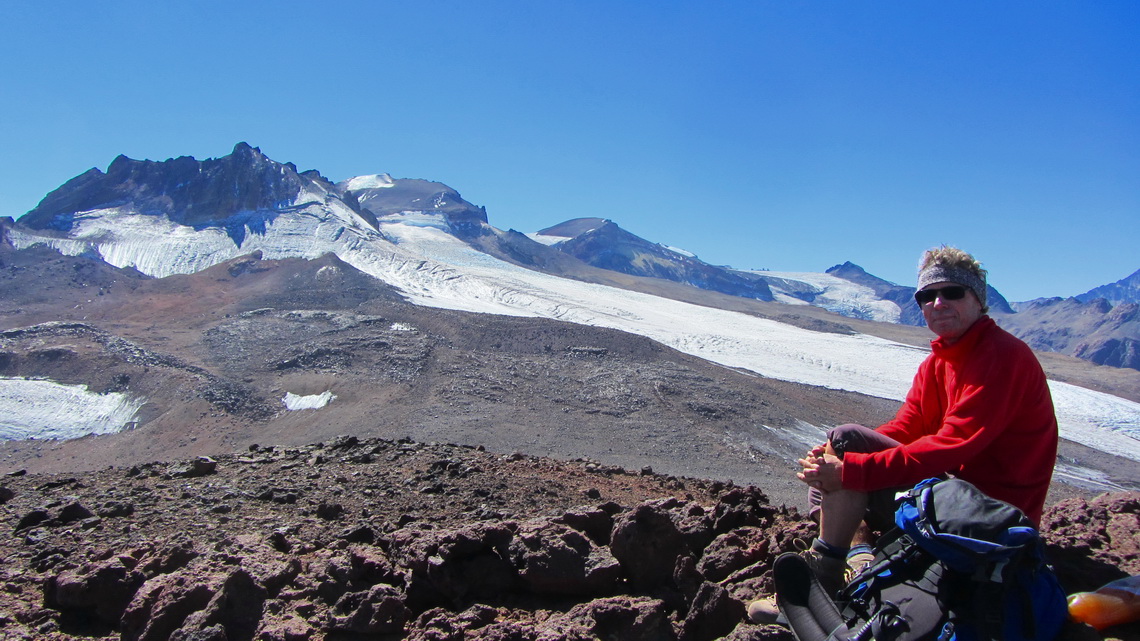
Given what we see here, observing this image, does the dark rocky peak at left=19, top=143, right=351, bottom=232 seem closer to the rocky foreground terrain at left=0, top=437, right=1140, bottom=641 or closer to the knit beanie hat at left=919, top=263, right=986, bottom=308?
the rocky foreground terrain at left=0, top=437, right=1140, bottom=641

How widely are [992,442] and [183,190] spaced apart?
67578mm

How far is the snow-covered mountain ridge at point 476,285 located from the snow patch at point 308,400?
1830 centimetres

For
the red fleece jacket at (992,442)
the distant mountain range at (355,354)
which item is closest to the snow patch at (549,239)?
the distant mountain range at (355,354)

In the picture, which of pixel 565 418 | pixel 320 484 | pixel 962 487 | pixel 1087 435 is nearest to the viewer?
pixel 962 487

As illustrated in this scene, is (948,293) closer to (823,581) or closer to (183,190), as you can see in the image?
(823,581)

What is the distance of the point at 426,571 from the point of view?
12.6ft

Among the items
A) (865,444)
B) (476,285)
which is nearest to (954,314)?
(865,444)

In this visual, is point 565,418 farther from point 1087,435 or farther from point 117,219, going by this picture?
point 117,219

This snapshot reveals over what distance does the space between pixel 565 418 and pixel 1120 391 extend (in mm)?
44169

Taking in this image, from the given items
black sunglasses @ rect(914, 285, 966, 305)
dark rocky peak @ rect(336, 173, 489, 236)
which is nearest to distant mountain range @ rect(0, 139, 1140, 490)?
black sunglasses @ rect(914, 285, 966, 305)

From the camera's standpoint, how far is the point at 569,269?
92500 millimetres

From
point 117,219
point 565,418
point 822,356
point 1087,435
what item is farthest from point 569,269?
point 565,418

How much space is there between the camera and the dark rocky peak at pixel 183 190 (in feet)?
194

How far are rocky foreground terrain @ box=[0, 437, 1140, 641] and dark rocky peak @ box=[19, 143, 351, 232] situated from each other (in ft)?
192
